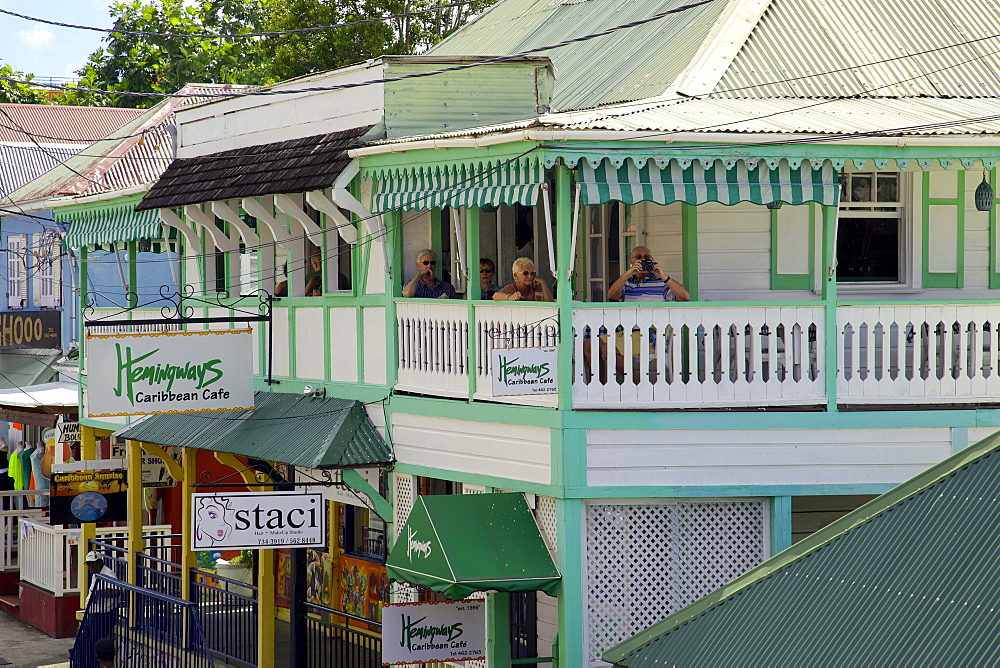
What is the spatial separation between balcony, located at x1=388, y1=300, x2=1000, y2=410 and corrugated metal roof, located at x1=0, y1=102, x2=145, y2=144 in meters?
22.1

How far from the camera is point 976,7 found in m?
16.0

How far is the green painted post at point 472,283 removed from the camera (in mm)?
13484

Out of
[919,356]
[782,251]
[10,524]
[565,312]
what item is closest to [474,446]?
[565,312]

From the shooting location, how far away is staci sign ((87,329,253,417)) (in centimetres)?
1548

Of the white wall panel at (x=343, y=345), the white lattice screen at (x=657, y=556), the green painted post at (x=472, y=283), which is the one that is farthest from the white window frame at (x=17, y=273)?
the white lattice screen at (x=657, y=556)

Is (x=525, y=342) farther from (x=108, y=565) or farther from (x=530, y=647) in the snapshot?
(x=108, y=565)

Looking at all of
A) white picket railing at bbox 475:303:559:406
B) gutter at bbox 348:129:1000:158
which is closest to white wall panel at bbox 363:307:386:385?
white picket railing at bbox 475:303:559:406

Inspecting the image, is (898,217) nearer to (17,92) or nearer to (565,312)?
(565,312)

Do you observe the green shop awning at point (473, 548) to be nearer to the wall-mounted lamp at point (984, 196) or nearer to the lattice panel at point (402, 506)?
the lattice panel at point (402, 506)

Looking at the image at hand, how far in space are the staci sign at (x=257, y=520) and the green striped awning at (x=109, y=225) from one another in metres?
5.52

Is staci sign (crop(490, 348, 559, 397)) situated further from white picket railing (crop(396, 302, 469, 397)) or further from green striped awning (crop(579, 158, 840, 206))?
white picket railing (crop(396, 302, 469, 397))

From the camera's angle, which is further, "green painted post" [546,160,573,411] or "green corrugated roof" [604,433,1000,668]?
"green painted post" [546,160,573,411]

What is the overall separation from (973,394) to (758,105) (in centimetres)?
309

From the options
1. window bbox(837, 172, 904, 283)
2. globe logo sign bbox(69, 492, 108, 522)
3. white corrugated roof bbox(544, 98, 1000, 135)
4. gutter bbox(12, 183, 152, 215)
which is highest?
white corrugated roof bbox(544, 98, 1000, 135)
